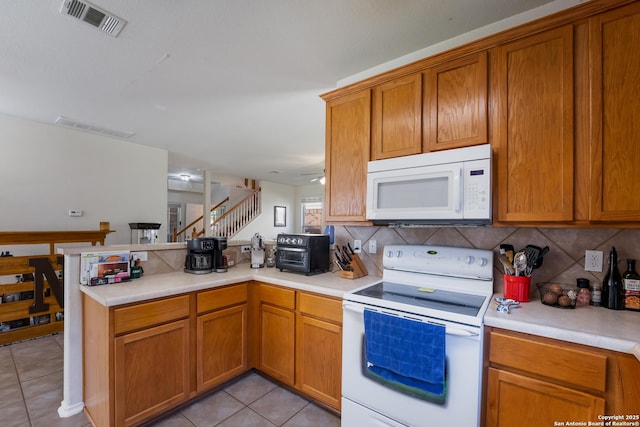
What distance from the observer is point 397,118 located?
6.46 ft

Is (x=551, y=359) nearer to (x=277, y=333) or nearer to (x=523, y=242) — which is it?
(x=523, y=242)

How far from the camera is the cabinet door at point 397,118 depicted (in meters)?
1.88

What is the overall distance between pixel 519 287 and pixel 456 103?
113 centimetres

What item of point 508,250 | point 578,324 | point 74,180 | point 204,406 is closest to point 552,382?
point 578,324

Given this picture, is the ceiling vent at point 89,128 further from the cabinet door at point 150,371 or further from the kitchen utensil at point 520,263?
the kitchen utensil at point 520,263

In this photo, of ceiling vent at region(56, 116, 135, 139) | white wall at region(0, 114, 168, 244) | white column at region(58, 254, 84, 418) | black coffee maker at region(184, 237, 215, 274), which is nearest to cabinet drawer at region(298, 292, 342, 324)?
black coffee maker at region(184, 237, 215, 274)

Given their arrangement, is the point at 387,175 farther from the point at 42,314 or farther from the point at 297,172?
the point at 297,172

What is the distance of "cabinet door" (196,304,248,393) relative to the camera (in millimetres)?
2045

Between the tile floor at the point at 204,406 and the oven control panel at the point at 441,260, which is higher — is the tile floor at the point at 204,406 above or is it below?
below

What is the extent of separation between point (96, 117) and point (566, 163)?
14.6ft

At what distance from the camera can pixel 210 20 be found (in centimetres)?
176

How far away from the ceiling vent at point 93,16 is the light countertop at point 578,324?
2699 mm

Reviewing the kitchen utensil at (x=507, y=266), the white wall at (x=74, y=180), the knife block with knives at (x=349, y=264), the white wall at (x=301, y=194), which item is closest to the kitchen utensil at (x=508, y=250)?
the kitchen utensil at (x=507, y=266)

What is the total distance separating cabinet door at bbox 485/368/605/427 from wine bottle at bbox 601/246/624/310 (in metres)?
0.59
